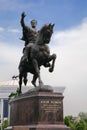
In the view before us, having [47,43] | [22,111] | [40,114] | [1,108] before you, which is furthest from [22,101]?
[1,108]

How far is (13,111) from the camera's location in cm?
1691

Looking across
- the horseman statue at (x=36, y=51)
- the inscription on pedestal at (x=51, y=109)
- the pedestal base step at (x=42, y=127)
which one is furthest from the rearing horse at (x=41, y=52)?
the pedestal base step at (x=42, y=127)

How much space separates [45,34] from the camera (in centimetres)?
1562

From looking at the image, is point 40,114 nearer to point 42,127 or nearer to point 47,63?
point 42,127

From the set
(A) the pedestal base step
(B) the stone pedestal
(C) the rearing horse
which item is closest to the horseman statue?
(C) the rearing horse

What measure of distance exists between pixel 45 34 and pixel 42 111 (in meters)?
3.05

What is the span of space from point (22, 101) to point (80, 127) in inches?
960

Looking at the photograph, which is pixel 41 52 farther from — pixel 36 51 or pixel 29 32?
pixel 29 32

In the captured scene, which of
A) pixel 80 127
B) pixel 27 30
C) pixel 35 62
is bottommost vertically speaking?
pixel 80 127

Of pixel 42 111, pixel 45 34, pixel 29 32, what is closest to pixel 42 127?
pixel 42 111

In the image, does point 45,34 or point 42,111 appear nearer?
point 42,111

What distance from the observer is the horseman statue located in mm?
15735

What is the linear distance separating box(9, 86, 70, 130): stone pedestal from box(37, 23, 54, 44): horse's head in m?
2.01

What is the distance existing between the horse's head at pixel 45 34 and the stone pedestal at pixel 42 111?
6.60 feet
